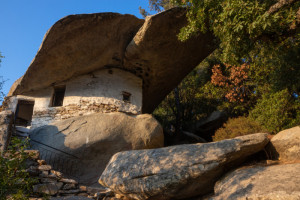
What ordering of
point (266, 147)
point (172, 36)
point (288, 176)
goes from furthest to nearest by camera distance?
point (172, 36) < point (266, 147) < point (288, 176)

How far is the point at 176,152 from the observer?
6.34 m

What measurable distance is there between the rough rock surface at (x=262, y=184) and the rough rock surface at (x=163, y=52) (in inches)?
257

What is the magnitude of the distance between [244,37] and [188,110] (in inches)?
424

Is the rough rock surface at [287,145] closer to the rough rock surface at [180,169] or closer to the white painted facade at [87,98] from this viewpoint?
the rough rock surface at [180,169]

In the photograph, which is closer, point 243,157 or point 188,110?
point 243,157

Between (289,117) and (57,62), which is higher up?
(57,62)

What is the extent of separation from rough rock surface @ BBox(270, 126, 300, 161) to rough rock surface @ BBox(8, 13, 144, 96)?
24.0 ft

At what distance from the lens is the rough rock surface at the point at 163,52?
33.2 ft

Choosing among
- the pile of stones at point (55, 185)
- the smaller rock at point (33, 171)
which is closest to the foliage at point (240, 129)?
the pile of stones at point (55, 185)

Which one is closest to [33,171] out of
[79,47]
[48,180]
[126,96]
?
[48,180]

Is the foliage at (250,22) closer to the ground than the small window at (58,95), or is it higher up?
higher up

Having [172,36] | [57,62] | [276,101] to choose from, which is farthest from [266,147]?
[57,62]

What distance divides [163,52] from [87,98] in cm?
418

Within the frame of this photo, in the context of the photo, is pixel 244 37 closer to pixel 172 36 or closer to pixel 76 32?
pixel 172 36
